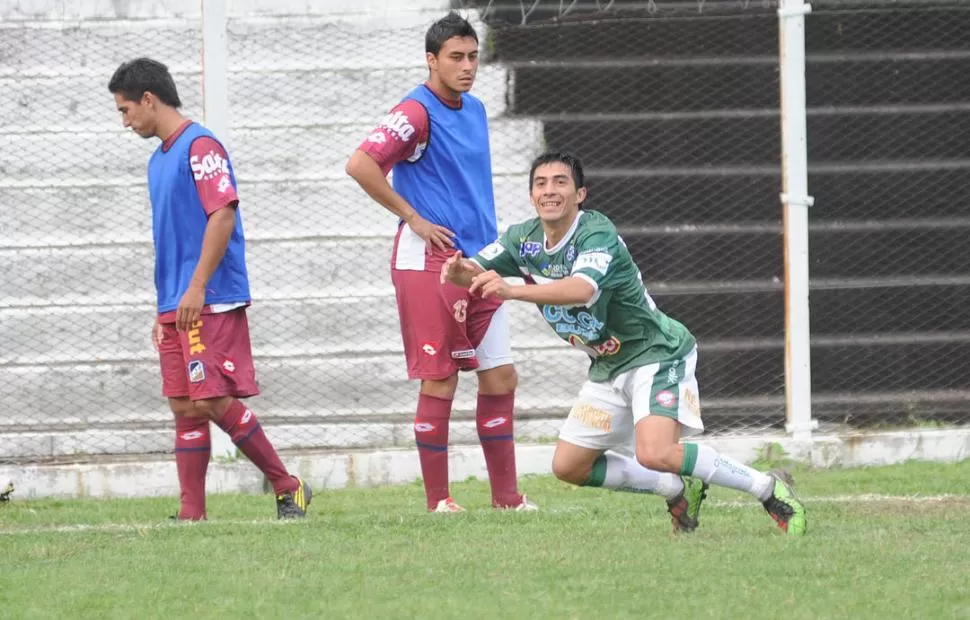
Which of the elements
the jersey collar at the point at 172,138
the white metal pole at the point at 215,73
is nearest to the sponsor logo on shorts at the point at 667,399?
the jersey collar at the point at 172,138

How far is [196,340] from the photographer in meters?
7.16

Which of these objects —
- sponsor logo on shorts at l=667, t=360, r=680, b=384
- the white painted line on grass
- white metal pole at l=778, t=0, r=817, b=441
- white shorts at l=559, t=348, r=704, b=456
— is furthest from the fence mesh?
sponsor logo on shorts at l=667, t=360, r=680, b=384

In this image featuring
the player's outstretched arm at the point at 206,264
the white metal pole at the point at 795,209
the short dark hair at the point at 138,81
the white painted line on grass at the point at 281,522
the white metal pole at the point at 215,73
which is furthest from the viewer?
the white metal pole at the point at 795,209

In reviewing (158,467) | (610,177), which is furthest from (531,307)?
(158,467)

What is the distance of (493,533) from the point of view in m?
6.22

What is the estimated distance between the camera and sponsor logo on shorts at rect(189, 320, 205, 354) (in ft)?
23.4

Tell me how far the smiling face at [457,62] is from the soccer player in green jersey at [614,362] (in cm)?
94

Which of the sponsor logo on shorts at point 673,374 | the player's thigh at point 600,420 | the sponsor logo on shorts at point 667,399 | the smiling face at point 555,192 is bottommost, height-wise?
the player's thigh at point 600,420

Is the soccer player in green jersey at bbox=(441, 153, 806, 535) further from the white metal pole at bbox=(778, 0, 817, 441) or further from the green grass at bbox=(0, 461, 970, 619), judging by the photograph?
the white metal pole at bbox=(778, 0, 817, 441)

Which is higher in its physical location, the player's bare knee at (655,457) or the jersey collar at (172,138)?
the jersey collar at (172,138)

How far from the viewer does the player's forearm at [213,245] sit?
7094 millimetres

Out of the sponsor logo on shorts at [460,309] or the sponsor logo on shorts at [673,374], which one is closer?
the sponsor logo on shorts at [673,374]

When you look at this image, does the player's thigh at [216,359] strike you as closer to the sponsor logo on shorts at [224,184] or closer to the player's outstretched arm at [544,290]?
the sponsor logo on shorts at [224,184]

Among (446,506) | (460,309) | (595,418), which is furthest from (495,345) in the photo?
(595,418)
